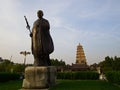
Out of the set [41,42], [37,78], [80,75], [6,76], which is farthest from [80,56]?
[37,78]

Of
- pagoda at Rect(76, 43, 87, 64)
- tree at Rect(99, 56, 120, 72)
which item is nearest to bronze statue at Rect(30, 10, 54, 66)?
tree at Rect(99, 56, 120, 72)

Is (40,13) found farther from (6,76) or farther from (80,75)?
(80,75)

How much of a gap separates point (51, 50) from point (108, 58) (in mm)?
57462

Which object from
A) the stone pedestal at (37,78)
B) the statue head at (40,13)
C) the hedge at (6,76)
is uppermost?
the statue head at (40,13)

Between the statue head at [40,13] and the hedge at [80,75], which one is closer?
the statue head at [40,13]

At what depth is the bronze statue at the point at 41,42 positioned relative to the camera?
13.3 m

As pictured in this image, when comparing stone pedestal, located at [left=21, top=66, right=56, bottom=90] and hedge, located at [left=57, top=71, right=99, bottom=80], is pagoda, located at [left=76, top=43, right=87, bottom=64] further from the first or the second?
stone pedestal, located at [left=21, top=66, right=56, bottom=90]

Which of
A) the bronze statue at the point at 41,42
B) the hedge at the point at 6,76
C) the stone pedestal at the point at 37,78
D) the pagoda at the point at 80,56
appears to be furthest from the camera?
the pagoda at the point at 80,56

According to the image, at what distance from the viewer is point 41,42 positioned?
13.4m

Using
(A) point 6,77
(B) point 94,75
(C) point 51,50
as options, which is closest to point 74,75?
(B) point 94,75

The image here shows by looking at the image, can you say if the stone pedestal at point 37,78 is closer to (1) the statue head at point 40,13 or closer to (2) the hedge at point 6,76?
(1) the statue head at point 40,13

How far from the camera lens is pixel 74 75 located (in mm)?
43625

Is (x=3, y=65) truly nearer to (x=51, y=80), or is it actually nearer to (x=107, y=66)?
(x=107, y=66)

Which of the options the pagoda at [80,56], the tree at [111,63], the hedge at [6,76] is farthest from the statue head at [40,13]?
the pagoda at [80,56]
